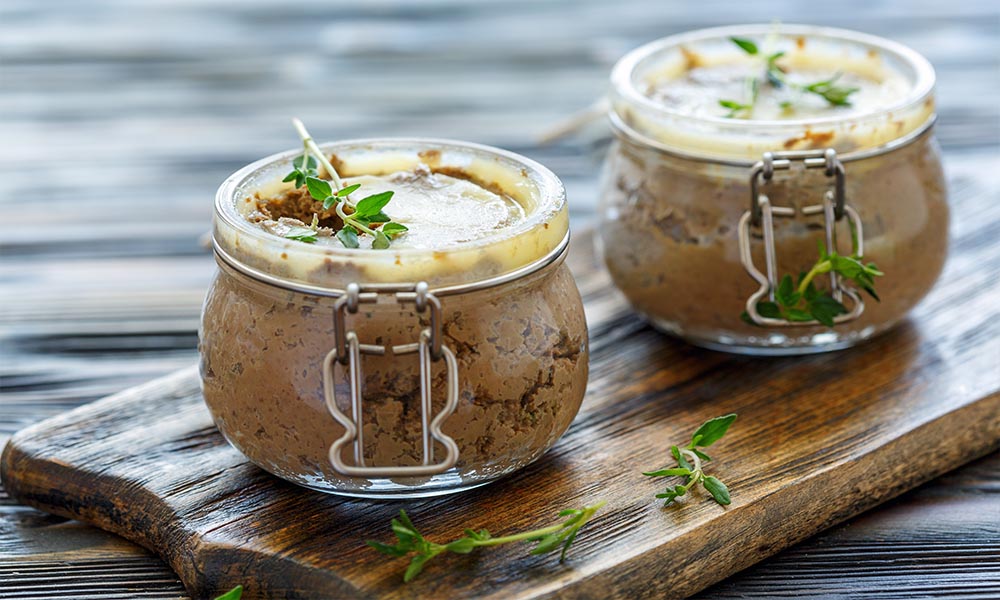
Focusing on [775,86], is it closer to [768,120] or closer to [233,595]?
[768,120]

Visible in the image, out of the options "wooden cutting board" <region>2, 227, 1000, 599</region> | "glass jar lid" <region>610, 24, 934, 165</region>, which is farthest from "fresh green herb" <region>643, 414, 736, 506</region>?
"glass jar lid" <region>610, 24, 934, 165</region>

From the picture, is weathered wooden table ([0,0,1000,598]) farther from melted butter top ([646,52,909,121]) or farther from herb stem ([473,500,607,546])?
melted butter top ([646,52,909,121])

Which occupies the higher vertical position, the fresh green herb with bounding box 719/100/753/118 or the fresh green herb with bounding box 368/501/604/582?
the fresh green herb with bounding box 719/100/753/118

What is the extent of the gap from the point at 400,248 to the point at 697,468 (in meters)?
0.32

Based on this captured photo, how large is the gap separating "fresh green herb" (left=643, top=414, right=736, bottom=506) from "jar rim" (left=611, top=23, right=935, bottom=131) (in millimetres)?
307

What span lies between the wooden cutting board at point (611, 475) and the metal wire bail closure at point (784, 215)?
0.34ft

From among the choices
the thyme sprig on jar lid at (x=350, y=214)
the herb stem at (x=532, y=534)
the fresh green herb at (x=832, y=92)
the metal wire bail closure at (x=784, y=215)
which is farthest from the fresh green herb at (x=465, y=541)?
the fresh green herb at (x=832, y=92)

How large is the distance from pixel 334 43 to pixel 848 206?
1495 millimetres

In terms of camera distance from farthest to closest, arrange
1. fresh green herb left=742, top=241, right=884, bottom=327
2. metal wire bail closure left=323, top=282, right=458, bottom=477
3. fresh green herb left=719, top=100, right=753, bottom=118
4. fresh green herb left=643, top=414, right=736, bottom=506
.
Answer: fresh green herb left=719, top=100, right=753, bottom=118, fresh green herb left=742, top=241, right=884, bottom=327, fresh green herb left=643, top=414, right=736, bottom=506, metal wire bail closure left=323, top=282, right=458, bottom=477

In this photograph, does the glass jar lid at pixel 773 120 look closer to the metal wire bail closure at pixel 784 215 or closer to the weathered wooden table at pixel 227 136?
the metal wire bail closure at pixel 784 215

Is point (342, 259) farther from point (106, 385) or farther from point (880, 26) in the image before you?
point (880, 26)

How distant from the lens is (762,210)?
49.0 inches

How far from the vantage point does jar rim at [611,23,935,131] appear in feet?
4.17

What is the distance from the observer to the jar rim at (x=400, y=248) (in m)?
1.00
